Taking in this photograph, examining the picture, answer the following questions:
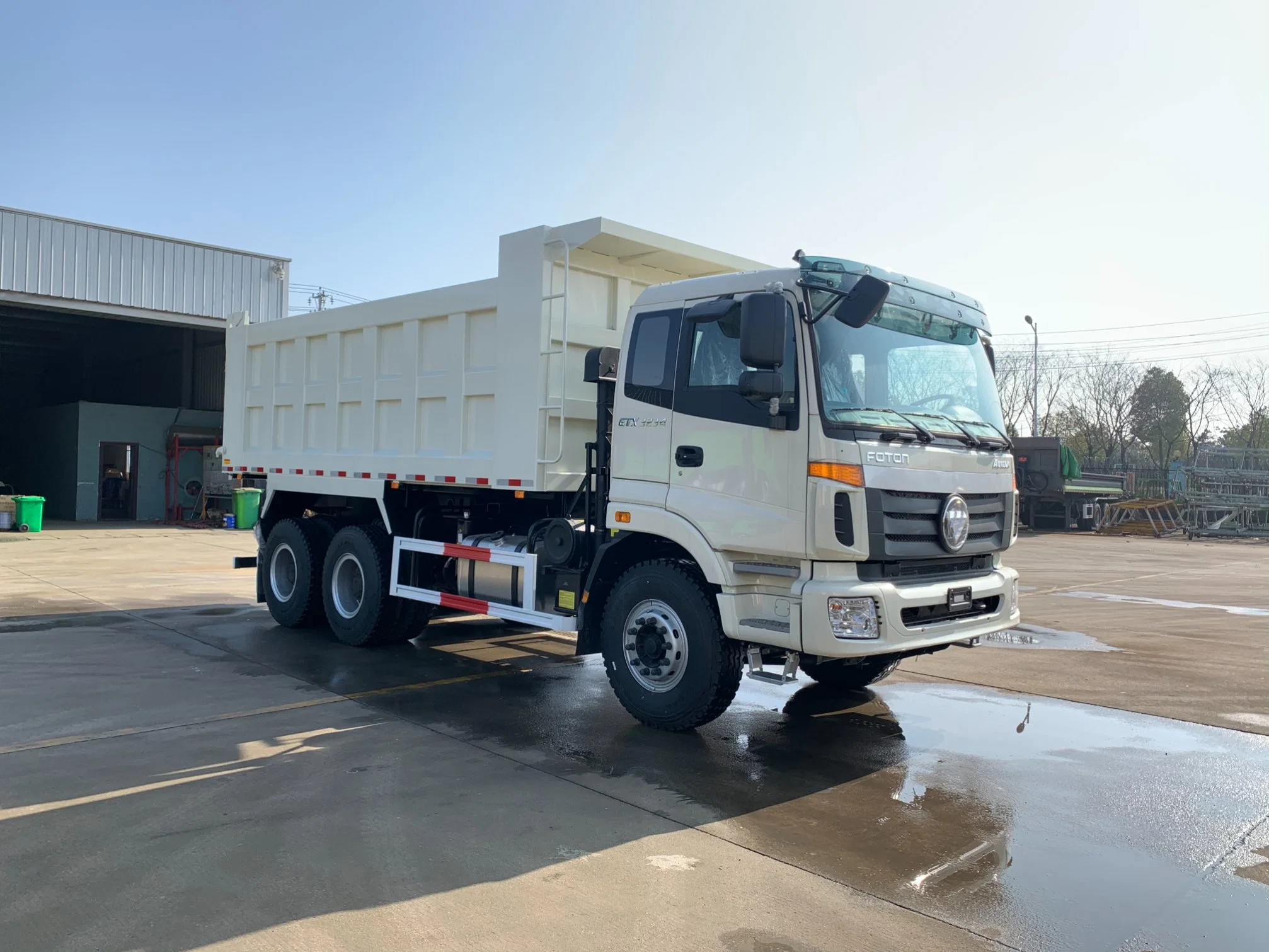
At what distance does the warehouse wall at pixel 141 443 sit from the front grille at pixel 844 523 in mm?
28121

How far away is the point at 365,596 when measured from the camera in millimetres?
9062

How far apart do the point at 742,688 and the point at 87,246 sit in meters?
21.1

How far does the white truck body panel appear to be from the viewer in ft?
23.6

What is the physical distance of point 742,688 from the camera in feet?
26.0

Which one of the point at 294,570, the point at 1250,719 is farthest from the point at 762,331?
the point at 294,570

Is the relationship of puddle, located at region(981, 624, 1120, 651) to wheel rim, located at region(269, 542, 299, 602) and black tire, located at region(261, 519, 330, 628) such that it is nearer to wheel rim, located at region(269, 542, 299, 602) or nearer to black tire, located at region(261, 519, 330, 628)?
black tire, located at region(261, 519, 330, 628)

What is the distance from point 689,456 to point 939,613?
5.92ft

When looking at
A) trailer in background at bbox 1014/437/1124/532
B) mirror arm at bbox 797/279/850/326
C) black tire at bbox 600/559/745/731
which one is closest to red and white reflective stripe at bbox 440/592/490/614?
black tire at bbox 600/559/745/731

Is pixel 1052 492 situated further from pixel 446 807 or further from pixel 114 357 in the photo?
pixel 114 357

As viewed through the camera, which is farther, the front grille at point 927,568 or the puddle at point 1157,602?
the puddle at point 1157,602

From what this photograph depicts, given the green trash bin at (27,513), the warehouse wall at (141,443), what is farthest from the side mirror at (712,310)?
the warehouse wall at (141,443)

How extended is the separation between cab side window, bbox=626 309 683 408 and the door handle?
334mm

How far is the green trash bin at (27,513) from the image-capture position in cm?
2341

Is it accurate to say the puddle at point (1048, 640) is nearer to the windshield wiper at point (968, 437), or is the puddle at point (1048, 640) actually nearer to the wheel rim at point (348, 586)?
the windshield wiper at point (968, 437)
